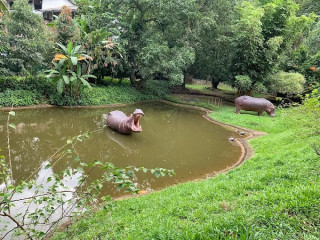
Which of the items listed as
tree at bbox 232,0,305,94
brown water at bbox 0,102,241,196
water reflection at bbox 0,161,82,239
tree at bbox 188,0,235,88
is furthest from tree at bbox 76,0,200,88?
water reflection at bbox 0,161,82,239

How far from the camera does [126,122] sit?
9320 mm

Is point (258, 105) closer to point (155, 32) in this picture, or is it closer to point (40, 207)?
point (155, 32)

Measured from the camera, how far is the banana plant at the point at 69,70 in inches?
464

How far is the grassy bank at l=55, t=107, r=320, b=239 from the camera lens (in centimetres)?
262

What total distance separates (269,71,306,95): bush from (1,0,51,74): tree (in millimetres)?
13593

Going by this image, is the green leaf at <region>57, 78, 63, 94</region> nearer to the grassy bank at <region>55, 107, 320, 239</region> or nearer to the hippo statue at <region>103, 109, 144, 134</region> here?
the hippo statue at <region>103, 109, 144, 134</region>

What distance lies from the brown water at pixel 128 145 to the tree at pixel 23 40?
257cm

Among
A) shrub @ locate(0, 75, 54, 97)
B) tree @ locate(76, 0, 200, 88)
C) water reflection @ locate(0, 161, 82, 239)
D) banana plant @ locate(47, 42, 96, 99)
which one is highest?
tree @ locate(76, 0, 200, 88)

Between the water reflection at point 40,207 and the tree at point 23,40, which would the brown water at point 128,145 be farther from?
the tree at point 23,40

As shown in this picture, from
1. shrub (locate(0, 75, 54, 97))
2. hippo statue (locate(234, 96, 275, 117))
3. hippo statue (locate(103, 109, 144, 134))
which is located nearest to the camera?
hippo statue (locate(103, 109, 144, 134))

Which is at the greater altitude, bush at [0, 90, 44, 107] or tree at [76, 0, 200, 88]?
tree at [76, 0, 200, 88]

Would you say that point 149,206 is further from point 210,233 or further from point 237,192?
point 210,233

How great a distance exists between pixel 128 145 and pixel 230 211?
5.56 meters

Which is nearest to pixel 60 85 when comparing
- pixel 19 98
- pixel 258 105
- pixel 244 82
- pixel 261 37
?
pixel 19 98
